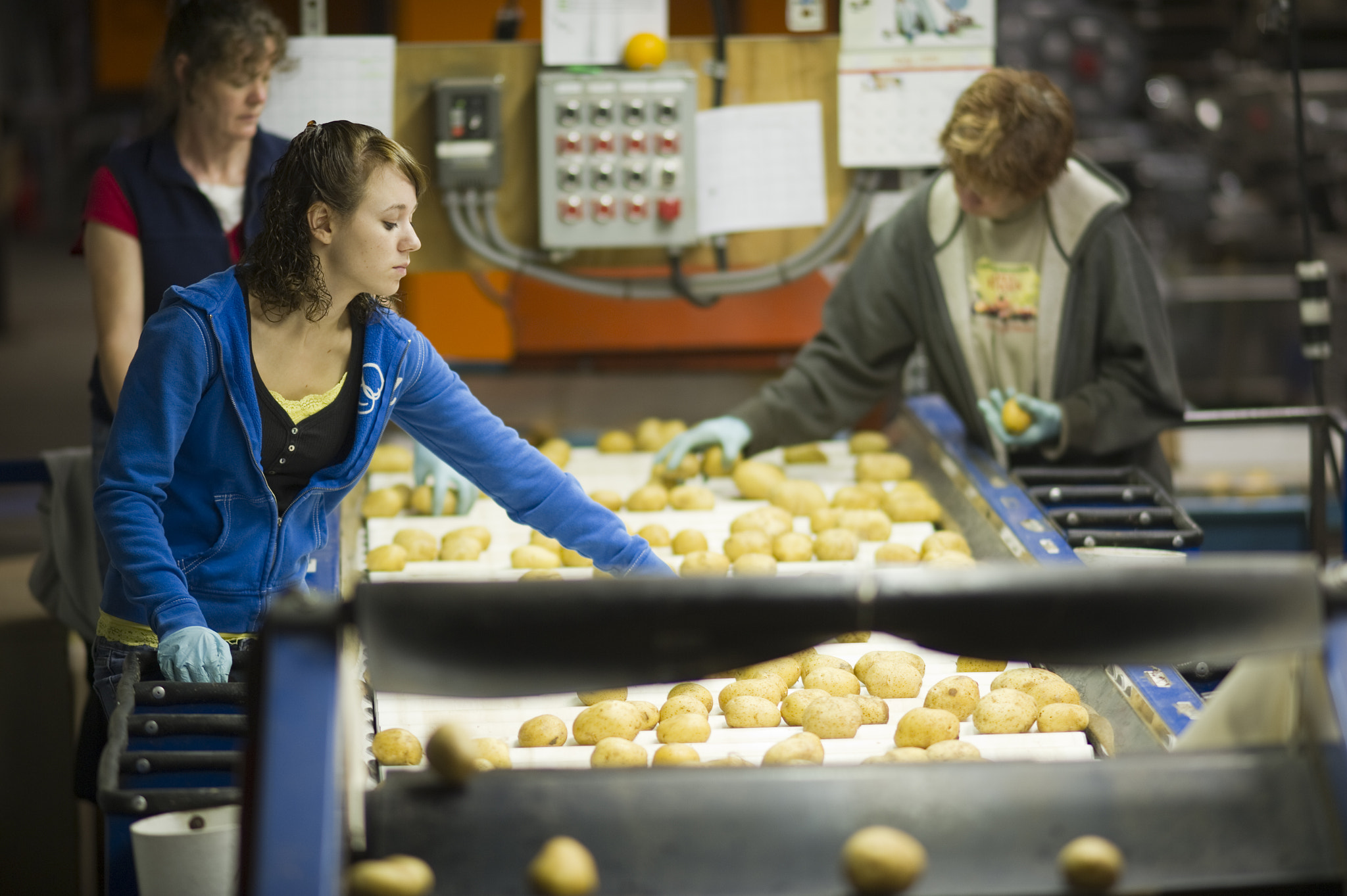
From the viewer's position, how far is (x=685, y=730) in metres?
1.76

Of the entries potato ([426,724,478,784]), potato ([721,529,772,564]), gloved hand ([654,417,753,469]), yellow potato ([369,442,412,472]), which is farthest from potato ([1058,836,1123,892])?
yellow potato ([369,442,412,472])

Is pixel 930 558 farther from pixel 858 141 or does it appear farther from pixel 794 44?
pixel 794 44

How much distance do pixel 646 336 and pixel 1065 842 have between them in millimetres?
3140

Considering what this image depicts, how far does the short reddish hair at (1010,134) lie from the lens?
99.0 inches

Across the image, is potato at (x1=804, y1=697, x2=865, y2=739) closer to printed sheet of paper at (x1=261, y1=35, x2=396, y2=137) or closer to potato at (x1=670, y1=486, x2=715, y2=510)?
potato at (x1=670, y1=486, x2=715, y2=510)

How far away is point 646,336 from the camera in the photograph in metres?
4.13

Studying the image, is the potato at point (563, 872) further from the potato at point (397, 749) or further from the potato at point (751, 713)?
the potato at point (751, 713)

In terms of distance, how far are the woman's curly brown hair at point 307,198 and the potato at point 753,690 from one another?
2.55 feet

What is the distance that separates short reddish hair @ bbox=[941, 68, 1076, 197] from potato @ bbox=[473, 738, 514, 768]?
1493mm

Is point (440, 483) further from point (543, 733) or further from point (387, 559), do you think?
point (543, 733)

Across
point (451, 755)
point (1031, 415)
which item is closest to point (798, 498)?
point (1031, 415)

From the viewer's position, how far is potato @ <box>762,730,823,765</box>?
1606mm

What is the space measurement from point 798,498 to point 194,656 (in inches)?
58.6

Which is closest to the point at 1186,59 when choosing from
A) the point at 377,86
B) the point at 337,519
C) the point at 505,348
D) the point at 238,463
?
the point at 505,348
